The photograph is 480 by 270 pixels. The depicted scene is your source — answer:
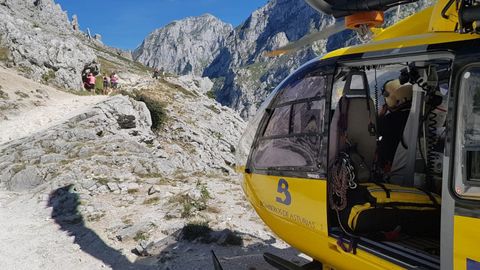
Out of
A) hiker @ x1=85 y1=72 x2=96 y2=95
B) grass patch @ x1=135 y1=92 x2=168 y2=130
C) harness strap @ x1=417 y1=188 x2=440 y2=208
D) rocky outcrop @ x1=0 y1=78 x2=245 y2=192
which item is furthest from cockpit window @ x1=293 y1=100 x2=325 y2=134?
hiker @ x1=85 y1=72 x2=96 y2=95

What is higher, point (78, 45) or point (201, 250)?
point (78, 45)

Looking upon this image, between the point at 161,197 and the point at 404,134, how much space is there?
710 cm

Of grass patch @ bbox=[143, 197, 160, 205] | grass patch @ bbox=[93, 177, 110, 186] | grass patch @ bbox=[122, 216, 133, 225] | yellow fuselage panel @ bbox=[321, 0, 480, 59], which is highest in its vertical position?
yellow fuselage panel @ bbox=[321, 0, 480, 59]

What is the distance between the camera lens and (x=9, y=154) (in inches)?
567

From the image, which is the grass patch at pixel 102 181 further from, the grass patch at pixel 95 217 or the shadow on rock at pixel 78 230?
→ the grass patch at pixel 95 217

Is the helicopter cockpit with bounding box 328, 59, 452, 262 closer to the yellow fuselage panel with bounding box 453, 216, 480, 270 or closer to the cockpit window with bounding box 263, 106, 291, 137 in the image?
the cockpit window with bounding box 263, 106, 291, 137

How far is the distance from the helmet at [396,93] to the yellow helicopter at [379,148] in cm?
1

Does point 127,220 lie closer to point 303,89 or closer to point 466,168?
point 303,89

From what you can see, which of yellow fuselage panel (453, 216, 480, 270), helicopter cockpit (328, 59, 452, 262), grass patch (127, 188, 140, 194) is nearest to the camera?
yellow fuselage panel (453, 216, 480, 270)

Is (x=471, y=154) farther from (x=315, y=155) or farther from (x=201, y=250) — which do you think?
(x=201, y=250)

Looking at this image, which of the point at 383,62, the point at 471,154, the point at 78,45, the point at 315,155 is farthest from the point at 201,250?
the point at 78,45

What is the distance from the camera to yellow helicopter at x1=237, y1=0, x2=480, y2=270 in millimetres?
3012

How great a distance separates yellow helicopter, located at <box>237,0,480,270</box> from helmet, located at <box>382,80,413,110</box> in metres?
0.01

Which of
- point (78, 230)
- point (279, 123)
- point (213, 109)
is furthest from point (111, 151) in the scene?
point (213, 109)
